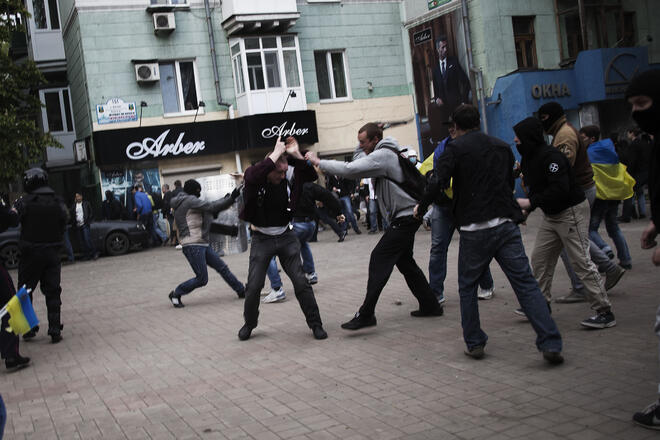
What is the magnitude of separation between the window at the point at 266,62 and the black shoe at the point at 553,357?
21.0 metres

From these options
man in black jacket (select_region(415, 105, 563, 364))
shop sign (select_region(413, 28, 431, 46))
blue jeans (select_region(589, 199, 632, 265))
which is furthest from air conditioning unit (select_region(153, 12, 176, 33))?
man in black jacket (select_region(415, 105, 563, 364))

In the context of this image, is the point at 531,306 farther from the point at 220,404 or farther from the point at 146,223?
the point at 146,223

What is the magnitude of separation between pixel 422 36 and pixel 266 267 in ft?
70.6

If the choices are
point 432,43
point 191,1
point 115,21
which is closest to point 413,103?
point 432,43

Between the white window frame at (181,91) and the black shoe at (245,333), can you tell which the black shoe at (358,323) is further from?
the white window frame at (181,91)

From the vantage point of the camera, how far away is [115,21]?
79.5 ft

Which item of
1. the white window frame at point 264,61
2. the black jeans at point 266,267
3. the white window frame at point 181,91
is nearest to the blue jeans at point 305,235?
the black jeans at point 266,267

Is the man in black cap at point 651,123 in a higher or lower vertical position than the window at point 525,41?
lower

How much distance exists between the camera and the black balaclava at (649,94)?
390 centimetres

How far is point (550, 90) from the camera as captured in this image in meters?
24.7

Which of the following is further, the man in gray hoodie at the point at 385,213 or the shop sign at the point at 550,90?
the shop sign at the point at 550,90

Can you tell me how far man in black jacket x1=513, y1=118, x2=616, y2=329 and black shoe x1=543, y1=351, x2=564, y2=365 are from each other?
1083 millimetres

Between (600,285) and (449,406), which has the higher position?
(600,285)

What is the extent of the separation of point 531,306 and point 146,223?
720 inches
